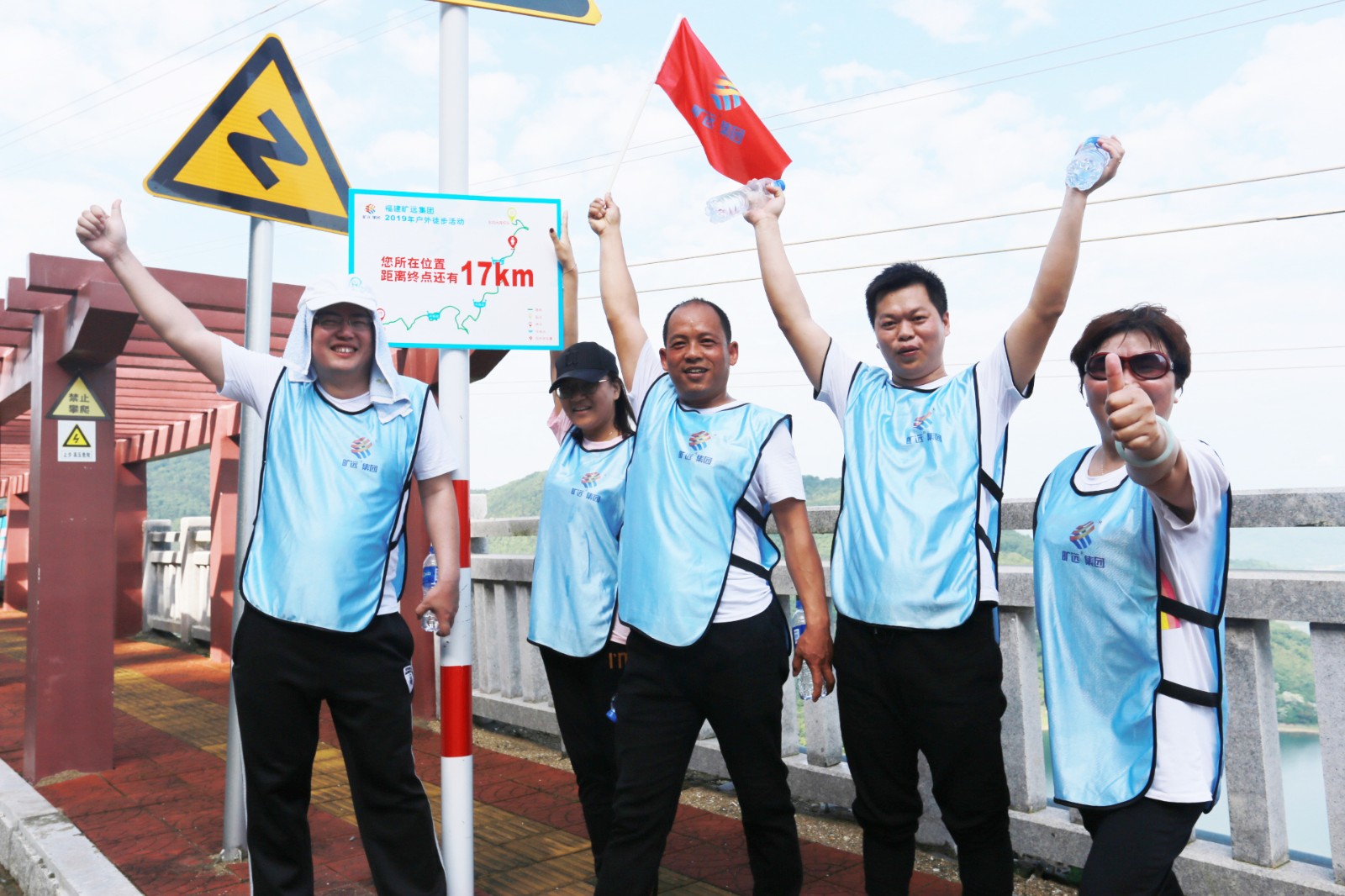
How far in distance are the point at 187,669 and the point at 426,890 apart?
7.95 metres

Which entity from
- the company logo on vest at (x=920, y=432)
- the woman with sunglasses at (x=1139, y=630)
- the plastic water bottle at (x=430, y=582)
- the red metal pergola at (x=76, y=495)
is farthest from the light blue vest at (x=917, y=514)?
the red metal pergola at (x=76, y=495)

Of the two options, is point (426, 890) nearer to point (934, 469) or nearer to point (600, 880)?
point (600, 880)

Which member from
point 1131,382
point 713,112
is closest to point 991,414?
point 1131,382

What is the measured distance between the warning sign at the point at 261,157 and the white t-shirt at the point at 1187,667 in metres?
3.42

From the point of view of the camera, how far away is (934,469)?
2.67 m

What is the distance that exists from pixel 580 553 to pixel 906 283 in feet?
4.49

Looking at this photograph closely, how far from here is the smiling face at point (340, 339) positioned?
2.90 m

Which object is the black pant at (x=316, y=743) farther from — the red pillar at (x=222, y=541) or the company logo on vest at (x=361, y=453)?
the red pillar at (x=222, y=541)

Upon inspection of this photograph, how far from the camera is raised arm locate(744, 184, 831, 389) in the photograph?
303 cm

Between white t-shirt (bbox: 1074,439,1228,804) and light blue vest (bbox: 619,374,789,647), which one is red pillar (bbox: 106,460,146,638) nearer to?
light blue vest (bbox: 619,374,789,647)

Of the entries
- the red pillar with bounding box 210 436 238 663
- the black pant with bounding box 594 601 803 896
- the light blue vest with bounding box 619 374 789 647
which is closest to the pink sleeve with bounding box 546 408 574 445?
the light blue vest with bounding box 619 374 789 647

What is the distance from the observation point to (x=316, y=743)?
2.90 metres

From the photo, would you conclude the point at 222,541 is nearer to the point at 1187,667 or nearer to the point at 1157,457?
the point at 1187,667

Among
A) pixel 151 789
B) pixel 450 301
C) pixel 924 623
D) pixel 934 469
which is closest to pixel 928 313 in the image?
pixel 934 469
